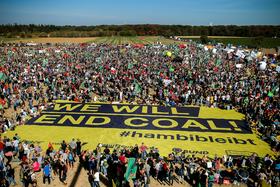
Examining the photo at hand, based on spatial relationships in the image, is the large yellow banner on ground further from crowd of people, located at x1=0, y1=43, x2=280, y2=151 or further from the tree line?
the tree line

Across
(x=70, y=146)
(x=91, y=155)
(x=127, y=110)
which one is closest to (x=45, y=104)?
(x=127, y=110)

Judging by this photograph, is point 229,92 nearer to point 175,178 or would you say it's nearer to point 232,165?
point 232,165

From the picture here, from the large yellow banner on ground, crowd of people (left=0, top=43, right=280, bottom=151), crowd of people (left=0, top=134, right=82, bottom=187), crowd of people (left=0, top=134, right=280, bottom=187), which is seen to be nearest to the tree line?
crowd of people (left=0, top=43, right=280, bottom=151)

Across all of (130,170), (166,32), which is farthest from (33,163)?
(166,32)

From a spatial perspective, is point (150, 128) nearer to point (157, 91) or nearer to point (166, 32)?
point (157, 91)

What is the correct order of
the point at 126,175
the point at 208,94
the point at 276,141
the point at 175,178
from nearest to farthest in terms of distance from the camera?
the point at 126,175
the point at 175,178
the point at 276,141
the point at 208,94

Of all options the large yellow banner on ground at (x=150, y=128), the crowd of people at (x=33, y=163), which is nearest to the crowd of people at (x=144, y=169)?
the crowd of people at (x=33, y=163)
